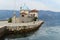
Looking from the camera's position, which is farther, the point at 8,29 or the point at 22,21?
the point at 22,21

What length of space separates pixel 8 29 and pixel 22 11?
2007cm

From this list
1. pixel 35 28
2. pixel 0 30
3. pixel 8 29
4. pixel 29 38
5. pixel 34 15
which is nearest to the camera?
pixel 0 30

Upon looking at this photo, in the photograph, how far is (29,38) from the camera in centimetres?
4275

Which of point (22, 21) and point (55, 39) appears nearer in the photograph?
point (55, 39)

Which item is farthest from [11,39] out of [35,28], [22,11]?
[22,11]

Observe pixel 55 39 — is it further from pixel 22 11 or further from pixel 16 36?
pixel 22 11

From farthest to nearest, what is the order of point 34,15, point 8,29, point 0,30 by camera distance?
point 34,15, point 8,29, point 0,30

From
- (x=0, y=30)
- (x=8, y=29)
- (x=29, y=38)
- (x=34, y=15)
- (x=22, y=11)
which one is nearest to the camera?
(x=0, y=30)

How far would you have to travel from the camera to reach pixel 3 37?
41719 mm

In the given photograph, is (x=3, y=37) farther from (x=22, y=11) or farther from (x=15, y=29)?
(x=22, y=11)

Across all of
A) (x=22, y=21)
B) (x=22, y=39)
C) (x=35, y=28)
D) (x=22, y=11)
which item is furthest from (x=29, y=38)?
(x=22, y=11)

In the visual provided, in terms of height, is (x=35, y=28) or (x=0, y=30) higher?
(x=0, y=30)

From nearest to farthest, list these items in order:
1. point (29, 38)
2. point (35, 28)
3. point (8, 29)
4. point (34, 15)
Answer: point (29, 38) → point (8, 29) → point (35, 28) → point (34, 15)

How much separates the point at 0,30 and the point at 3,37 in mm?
2288
